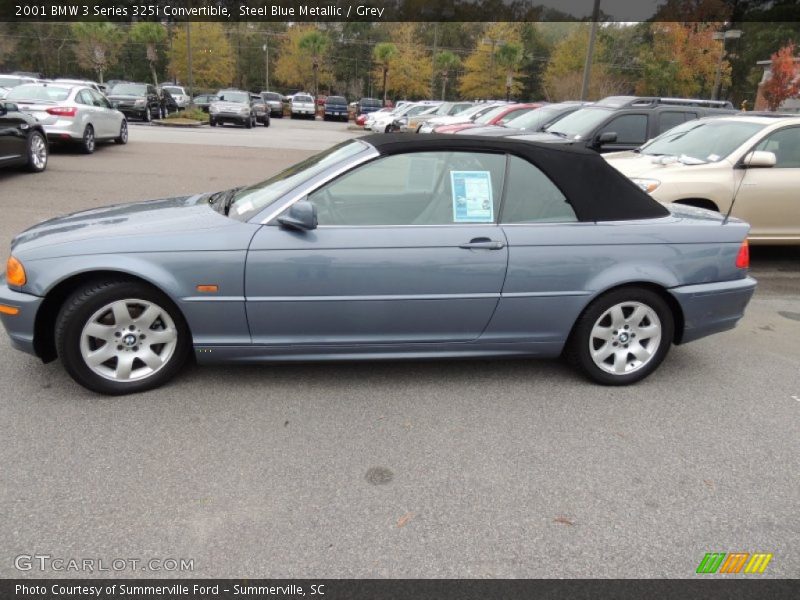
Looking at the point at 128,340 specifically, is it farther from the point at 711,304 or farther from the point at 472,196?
the point at 711,304

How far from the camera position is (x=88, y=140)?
544 inches

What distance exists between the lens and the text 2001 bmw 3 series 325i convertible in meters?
3.35

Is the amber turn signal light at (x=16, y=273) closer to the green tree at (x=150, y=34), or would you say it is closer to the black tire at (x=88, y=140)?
the black tire at (x=88, y=140)

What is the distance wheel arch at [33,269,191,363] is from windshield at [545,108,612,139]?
25.9 ft

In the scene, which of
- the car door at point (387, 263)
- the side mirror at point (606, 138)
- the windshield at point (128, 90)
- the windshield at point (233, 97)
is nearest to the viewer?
the car door at point (387, 263)

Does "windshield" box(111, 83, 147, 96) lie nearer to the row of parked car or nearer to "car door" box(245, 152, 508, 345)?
the row of parked car

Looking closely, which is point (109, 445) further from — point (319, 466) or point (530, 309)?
point (530, 309)

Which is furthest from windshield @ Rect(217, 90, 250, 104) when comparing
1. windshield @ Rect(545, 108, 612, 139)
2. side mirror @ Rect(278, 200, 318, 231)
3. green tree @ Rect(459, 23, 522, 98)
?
green tree @ Rect(459, 23, 522, 98)

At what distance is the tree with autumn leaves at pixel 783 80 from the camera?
36.3m

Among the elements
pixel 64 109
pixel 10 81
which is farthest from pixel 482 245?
pixel 10 81

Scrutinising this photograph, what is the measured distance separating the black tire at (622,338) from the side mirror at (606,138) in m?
5.92

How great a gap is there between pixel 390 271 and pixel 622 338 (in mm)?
1570

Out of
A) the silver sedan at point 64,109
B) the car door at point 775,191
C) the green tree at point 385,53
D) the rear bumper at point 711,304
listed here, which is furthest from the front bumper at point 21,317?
the green tree at point 385,53

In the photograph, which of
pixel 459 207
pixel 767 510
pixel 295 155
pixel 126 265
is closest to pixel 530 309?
pixel 459 207
